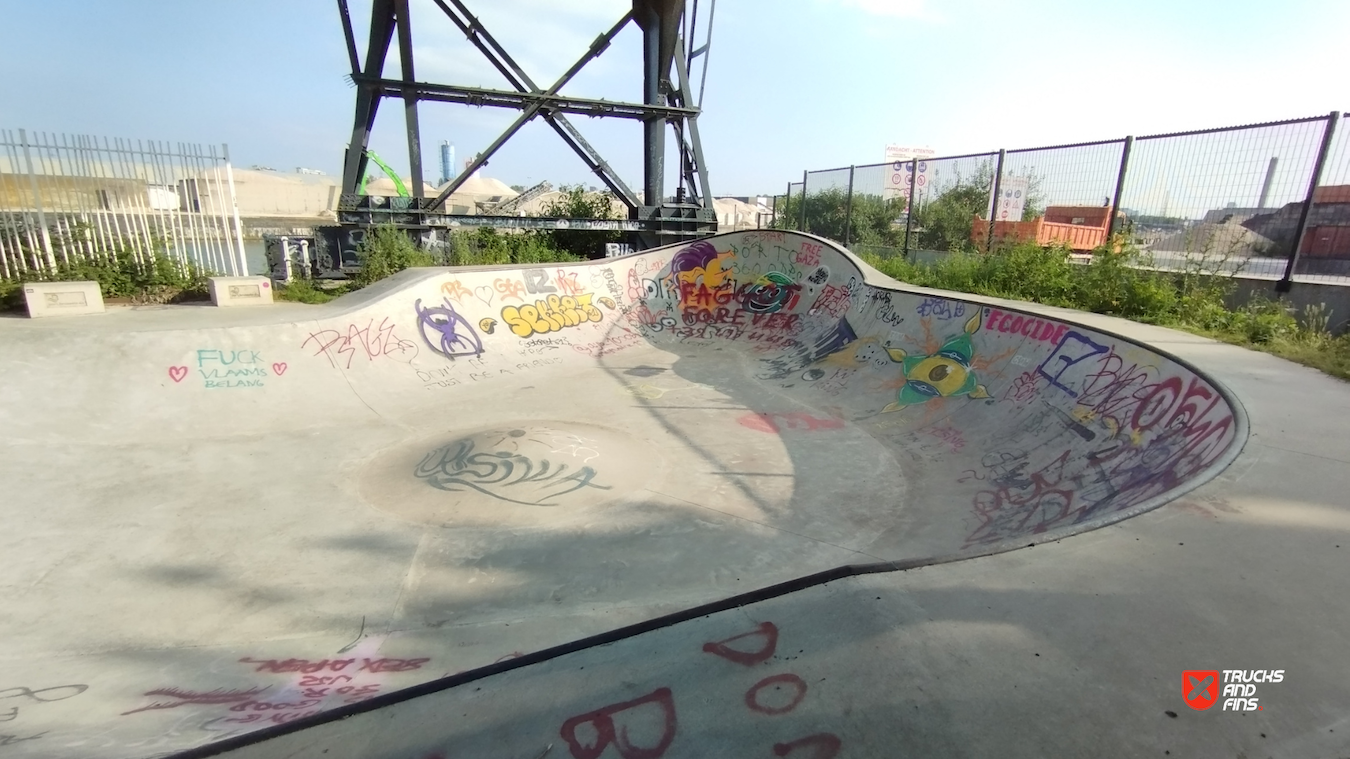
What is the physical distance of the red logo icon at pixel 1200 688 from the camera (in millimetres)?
1830

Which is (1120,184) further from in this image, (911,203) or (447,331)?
(447,331)

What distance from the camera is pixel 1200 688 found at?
1.88 meters

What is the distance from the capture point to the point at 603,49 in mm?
16797

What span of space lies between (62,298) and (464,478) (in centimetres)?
833

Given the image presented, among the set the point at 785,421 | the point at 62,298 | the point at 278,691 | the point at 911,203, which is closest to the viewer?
the point at 278,691

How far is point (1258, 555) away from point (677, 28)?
1841 cm

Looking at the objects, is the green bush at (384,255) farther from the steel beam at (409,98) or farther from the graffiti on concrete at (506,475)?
the graffiti on concrete at (506,475)

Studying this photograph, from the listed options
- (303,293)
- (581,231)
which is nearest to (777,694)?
(303,293)

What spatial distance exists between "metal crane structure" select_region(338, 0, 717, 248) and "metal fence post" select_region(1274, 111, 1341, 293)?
13193 millimetres

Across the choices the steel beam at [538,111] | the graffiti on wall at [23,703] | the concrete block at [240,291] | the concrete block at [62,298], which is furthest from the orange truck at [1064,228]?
the concrete block at [62,298]

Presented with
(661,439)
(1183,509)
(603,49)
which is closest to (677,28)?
(603,49)

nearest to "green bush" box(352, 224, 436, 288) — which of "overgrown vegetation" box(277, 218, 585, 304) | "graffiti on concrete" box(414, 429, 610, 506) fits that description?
"overgrown vegetation" box(277, 218, 585, 304)

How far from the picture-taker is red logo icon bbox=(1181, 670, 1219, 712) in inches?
72.1

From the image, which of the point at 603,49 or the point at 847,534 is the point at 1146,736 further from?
the point at 603,49
